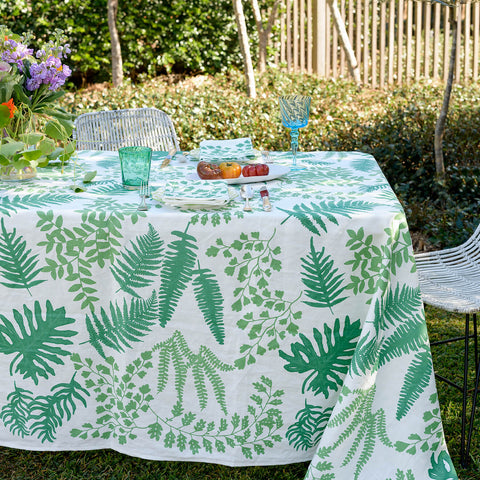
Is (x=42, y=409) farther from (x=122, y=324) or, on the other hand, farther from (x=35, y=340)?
(x=122, y=324)

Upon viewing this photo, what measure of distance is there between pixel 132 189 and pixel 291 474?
965 millimetres

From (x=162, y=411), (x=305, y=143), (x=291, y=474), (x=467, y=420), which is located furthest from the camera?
(x=305, y=143)

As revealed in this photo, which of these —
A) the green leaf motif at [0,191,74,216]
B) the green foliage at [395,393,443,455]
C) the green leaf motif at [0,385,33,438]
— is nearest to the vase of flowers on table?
the green leaf motif at [0,191,74,216]

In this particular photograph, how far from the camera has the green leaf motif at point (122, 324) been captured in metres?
1.79

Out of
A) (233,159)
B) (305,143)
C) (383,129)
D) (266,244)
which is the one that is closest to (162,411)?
(266,244)

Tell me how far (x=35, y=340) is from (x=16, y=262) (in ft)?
0.72

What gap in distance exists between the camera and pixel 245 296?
1.77 metres

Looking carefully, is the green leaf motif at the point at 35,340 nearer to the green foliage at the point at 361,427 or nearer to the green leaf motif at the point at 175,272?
the green leaf motif at the point at 175,272

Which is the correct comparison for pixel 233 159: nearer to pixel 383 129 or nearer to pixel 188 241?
pixel 188 241

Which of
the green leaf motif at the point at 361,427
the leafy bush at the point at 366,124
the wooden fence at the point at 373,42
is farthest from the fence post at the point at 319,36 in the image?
the green leaf motif at the point at 361,427

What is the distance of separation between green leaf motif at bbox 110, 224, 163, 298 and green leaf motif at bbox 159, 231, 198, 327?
29mm

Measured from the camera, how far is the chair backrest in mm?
3223

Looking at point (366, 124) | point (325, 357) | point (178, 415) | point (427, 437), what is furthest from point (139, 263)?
point (366, 124)

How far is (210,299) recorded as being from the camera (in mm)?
1776
